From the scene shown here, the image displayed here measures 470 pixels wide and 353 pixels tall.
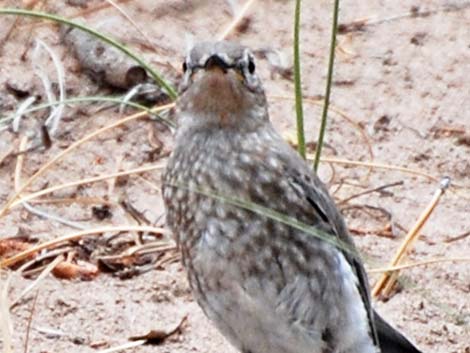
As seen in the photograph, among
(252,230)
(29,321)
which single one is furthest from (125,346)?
(252,230)

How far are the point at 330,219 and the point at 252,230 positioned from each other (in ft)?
0.92

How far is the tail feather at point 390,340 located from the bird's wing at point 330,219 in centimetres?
4

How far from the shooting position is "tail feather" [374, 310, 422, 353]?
5035mm

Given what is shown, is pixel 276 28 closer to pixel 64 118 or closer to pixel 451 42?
pixel 451 42

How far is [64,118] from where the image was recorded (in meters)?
6.93

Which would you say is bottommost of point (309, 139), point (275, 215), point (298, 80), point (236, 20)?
point (309, 139)

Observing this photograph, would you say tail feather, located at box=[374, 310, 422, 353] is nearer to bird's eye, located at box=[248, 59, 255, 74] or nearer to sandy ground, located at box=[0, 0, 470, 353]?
sandy ground, located at box=[0, 0, 470, 353]

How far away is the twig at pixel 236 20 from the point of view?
299 inches

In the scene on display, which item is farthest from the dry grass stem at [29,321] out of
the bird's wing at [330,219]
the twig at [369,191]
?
the twig at [369,191]

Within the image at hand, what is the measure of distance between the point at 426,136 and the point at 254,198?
7.28 ft

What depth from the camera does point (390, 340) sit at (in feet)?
16.7

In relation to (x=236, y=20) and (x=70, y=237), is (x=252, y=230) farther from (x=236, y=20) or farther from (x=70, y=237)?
(x=236, y=20)

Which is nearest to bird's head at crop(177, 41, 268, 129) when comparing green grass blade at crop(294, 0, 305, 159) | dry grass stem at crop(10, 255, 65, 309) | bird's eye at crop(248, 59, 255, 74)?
bird's eye at crop(248, 59, 255, 74)

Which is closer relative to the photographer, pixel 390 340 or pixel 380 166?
pixel 390 340
